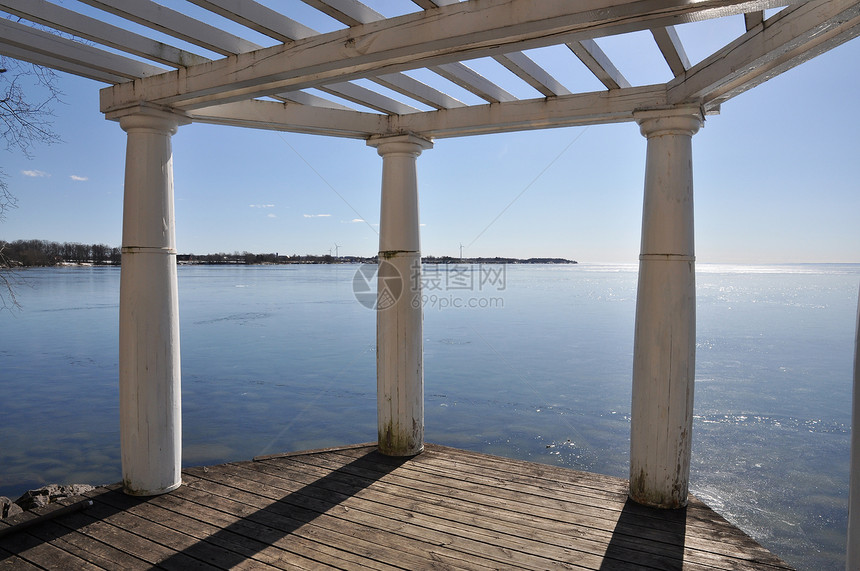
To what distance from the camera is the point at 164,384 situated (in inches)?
174

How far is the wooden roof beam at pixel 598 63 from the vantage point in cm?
345

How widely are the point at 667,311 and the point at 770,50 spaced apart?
193 centimetres

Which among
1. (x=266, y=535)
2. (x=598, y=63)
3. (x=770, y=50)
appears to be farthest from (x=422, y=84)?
(x=266, y=535)

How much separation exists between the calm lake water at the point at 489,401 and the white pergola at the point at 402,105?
2.61 m

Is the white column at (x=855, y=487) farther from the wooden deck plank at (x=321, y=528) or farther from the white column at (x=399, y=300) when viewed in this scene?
the white column at (x=399, y=300)

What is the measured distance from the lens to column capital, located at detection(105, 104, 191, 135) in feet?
13.8

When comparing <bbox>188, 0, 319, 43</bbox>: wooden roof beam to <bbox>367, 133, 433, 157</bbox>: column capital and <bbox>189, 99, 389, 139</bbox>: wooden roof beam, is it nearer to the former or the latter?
<bbox>189, 99, 389, 139</bbox>: wooden roof beam

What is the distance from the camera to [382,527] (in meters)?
Result: 3.86

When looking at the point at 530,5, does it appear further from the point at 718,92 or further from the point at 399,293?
the point at 399,293

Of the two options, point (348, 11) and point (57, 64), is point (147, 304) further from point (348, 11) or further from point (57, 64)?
point (348, 11)

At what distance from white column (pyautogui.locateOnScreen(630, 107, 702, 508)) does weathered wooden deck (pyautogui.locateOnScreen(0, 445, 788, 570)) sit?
336 millimetres

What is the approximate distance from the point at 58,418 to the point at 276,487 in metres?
12.5

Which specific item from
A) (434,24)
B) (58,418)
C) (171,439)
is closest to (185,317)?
(58,418)

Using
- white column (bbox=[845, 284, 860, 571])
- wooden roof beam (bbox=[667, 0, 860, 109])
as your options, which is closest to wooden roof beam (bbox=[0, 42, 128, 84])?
wooden roof beam (bbox=[667, 0, 860, 109])
